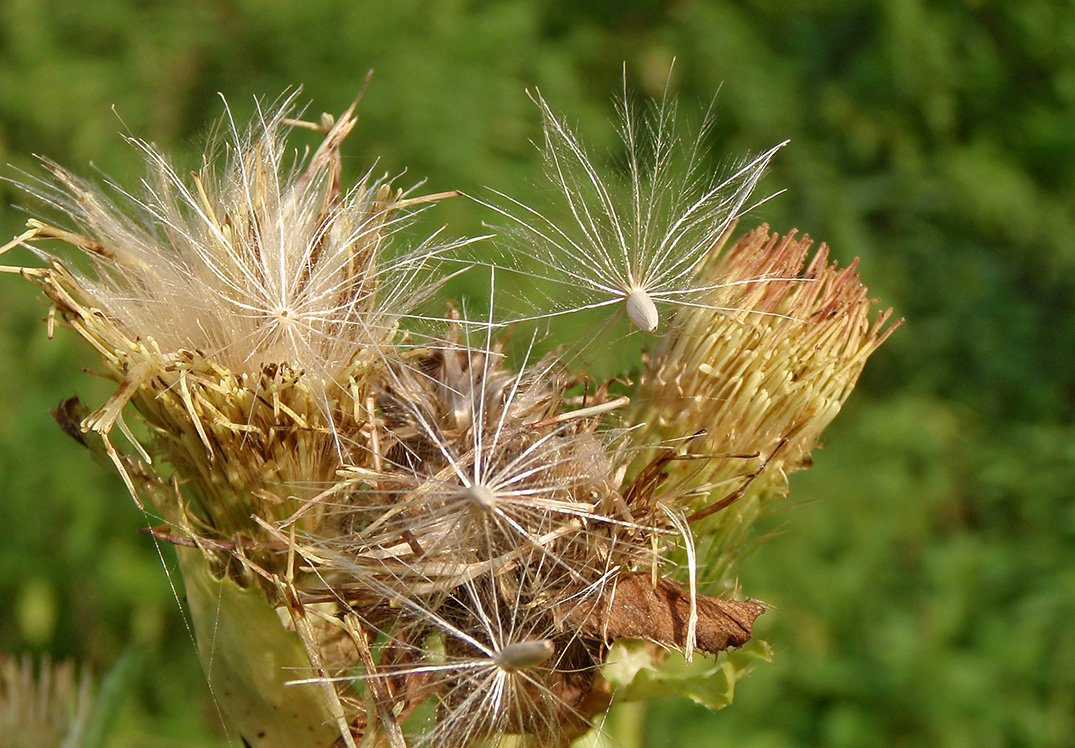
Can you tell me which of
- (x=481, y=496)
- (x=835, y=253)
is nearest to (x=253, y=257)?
(x=481, y=496)

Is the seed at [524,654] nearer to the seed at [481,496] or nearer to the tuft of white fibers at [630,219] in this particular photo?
the seed at [481,496]

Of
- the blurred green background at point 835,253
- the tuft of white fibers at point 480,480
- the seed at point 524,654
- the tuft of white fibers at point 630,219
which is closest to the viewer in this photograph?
the seed at point 524,654

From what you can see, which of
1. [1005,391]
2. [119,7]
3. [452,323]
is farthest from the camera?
[1005,391]

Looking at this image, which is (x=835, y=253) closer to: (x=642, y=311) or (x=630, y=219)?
(x=630, y=219)

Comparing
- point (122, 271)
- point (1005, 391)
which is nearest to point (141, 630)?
point (122, 271)

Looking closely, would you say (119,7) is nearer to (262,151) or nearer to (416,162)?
(416,162)

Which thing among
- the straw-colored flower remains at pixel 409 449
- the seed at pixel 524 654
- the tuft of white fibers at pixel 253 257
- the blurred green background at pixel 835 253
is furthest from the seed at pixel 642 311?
the blurred green background at pixel 835 253
